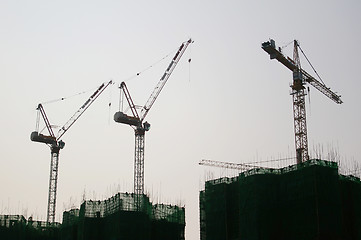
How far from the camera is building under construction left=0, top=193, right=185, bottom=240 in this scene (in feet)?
249

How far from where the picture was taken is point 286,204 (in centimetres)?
6397

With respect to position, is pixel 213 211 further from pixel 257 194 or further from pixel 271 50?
pixel 271 50

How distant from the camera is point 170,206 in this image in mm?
85062

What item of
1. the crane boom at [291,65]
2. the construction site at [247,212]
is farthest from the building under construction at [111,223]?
the crane boom at [291,65]

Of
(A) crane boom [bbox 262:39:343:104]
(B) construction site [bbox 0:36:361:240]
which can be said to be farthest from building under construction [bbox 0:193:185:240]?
(A) crane boom [bbox 262:39:343:104]

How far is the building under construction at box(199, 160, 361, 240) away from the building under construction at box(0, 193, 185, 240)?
33.7ft

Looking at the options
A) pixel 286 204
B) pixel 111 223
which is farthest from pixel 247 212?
pixel 111 223

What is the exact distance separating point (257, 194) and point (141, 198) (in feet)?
69.2

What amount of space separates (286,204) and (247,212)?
4631 millimetres

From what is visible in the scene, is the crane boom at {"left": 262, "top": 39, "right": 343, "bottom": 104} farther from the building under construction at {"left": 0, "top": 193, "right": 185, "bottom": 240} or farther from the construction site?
the building under construction at {"left": 0, "top": 193, "right": 185, "bottom": 240}

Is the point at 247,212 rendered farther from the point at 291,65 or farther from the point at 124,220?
the point at 291,65

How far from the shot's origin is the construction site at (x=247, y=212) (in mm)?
60781

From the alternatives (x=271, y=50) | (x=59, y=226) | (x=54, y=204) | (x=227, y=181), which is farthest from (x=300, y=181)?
(x=54, y=204)

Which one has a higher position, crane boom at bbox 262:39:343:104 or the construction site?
crane boom at bbox 262:39:343:104
